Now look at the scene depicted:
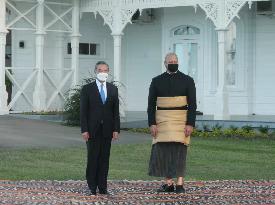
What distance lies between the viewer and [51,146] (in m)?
17.5

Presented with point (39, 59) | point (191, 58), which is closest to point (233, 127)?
point (191, 58)

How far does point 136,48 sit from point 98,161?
17316mm

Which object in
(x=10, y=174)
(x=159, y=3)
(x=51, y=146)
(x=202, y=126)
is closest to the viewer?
(x=10, y=174)

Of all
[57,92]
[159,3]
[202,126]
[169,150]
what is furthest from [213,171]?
[57,92]

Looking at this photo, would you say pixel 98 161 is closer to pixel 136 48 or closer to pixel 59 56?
pixel 59 56

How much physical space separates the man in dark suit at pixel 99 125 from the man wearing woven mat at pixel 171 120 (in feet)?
1.85

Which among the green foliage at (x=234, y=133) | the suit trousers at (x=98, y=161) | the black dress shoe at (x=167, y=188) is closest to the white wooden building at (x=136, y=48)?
the green foliage at (x=234, y=133)

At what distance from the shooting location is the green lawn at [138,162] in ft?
42.7

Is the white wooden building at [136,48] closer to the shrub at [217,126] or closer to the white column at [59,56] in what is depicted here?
the white column at [59,56]

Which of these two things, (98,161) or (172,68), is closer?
(98,161)

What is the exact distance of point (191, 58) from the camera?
26.0m

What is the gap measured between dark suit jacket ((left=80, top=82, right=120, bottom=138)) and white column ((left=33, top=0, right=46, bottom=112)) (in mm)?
14599

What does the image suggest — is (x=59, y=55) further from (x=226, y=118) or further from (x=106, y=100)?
(x=106, y=100)

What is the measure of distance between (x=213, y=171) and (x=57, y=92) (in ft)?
41.0
